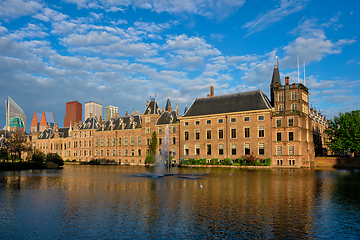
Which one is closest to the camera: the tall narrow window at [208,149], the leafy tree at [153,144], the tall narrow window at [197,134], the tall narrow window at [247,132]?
the tall narrow window at [247,132]

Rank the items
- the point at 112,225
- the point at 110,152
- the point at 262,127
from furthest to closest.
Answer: the point at 110,152, the point at 262,127, the point at 112,225

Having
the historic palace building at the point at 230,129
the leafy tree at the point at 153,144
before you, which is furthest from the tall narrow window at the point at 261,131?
the leafy tree at the point at 153,144

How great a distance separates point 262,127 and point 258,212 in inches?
2033

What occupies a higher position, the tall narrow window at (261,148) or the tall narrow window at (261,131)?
the tall narrow window at (261,131)

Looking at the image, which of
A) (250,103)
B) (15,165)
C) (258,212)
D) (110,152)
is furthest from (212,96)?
(258,212)

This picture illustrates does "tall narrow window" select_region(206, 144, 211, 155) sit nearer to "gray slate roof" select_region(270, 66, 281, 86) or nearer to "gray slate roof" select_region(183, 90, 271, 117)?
"gray slate roof" select_region(183, 90, 271, 117)

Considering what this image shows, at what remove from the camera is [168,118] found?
84.1 meters

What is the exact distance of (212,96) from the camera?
77.8 meters

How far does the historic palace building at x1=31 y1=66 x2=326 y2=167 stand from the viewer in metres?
64.6

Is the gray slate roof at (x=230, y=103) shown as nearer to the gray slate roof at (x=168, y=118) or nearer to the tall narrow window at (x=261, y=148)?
the gray slate roof at (x=168, y=118)

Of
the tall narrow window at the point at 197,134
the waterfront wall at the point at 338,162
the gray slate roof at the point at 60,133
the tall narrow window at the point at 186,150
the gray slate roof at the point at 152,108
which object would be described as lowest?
the waterfront wall at the point at 338,162

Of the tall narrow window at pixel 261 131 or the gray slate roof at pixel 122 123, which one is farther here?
the gray slate roof at pixel 122 123

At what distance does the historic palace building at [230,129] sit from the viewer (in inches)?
2544

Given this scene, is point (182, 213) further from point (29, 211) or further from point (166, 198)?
point (29, 211)
